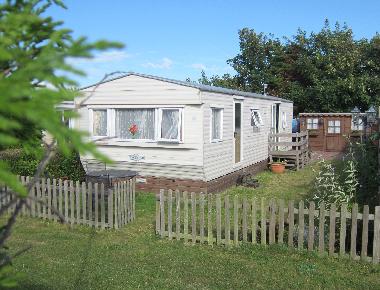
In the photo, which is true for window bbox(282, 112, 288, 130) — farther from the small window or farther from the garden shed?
the small window

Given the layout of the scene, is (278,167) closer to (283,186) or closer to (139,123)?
(283,186)

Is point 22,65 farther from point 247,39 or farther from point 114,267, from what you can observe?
point 247,39

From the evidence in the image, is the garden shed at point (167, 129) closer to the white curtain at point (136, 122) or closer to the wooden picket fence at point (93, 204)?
the white curtain at point (136, 122)

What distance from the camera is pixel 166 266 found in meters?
6.91

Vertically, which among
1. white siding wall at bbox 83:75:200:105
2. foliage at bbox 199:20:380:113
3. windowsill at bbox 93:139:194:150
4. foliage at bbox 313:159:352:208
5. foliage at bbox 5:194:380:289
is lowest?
foliage at bbox 5:194:380:289

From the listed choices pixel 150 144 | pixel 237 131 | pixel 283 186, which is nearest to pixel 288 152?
pixel 237 131

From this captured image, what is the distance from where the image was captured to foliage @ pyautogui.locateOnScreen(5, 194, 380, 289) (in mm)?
6176

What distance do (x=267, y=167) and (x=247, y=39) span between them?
20.3 meters

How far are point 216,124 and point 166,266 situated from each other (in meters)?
8.14

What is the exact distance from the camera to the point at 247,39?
37.3 meters

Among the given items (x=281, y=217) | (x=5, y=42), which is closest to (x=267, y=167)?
(x=281, y=217)

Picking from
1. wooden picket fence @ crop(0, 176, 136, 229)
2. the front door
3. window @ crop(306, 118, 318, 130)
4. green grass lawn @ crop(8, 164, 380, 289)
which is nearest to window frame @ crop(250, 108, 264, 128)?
the front door

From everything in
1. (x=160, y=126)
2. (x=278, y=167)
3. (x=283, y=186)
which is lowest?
(x=283, y=186)

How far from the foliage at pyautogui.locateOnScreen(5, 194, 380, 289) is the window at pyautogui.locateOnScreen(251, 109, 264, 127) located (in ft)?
33.8
